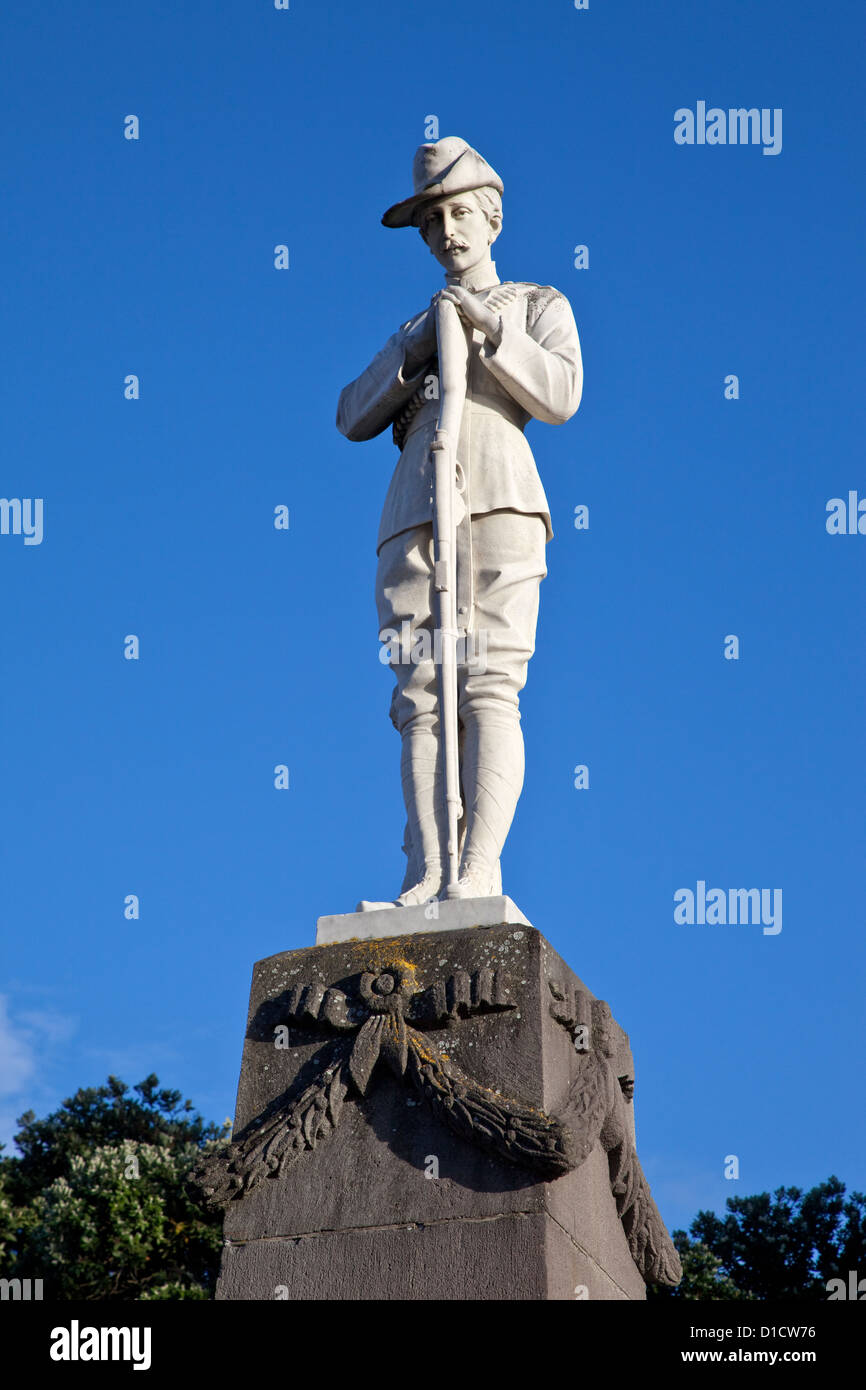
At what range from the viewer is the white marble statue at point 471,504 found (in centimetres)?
747

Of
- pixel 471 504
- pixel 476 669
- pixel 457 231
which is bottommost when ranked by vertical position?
pixel 476 669

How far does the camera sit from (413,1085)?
6.39 metres

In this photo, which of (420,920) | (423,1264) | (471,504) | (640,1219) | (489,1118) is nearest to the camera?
(423,1264)

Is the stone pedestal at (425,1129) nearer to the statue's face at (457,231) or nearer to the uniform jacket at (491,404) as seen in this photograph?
the uniform jacket at (491,404)

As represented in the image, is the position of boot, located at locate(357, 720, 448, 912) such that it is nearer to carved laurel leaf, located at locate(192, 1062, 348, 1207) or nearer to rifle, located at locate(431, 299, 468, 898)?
rifle, located at locate(431, 299, 468, 898)

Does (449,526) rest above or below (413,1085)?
above

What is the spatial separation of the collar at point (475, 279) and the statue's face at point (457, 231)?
0.03 metres

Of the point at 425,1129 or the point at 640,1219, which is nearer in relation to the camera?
the point at 425,1129

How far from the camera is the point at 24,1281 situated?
18.5m

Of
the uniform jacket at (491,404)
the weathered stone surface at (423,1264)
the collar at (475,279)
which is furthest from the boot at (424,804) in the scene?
the collar at (475,279)

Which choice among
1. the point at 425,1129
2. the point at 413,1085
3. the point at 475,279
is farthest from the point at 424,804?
the point at 475,279

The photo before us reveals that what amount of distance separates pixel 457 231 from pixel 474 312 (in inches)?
24.0

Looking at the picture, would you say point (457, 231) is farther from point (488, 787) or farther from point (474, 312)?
point (488, 787)
